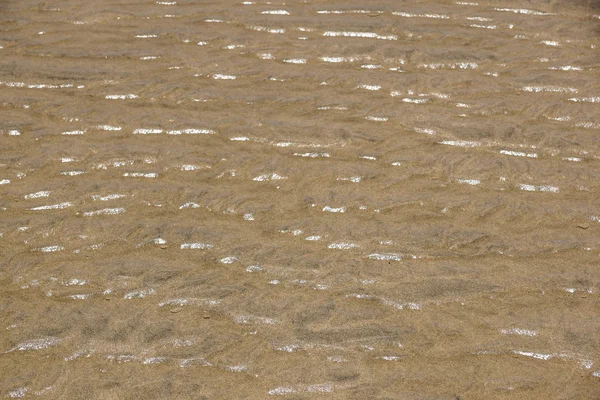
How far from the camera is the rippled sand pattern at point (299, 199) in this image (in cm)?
195

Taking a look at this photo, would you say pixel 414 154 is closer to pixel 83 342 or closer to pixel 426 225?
pixel 426 225

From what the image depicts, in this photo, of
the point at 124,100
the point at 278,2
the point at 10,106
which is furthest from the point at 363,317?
the point at 278,2

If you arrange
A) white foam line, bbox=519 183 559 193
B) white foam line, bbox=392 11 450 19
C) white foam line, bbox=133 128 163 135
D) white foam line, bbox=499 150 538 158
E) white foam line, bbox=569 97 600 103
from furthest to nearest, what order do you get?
white foam line, bbox=392 11 450 19 → white foam line, bbox=569 97 600 103 → white foam line, bbox=133 128 163 135 → white foam line, bbox=499 150 538 158 → white foam line, bbox=519 183 559 193

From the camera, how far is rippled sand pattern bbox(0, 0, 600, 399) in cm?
195

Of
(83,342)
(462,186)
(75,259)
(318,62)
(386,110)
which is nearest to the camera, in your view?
(83,342)

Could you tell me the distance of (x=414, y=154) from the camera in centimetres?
266

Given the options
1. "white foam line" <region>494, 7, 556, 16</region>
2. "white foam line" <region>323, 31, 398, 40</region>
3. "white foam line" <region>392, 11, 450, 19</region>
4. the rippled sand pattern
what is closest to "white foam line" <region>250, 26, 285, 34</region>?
the rippled sand pattern

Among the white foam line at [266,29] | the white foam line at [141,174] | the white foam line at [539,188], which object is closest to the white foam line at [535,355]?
the white foam line at [539,188]

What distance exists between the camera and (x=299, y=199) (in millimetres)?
2475

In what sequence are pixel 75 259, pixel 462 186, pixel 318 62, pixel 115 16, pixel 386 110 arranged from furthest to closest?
1. pixel 115 16
2. pixel 318 62
3. pixel 386 110
4. pixel 462 186
5. pixel 75 259

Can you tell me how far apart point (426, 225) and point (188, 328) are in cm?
78

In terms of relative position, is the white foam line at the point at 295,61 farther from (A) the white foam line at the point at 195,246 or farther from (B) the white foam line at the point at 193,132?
(A) the white foam line at the point at 195,246

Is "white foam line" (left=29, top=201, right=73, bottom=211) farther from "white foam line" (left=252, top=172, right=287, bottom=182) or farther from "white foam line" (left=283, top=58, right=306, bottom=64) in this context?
"white foam line" (left=283, top=58, right=306, bottom=64)

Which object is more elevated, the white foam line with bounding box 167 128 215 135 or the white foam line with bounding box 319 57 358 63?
the white foam line with bounding box 319 57 358 63
